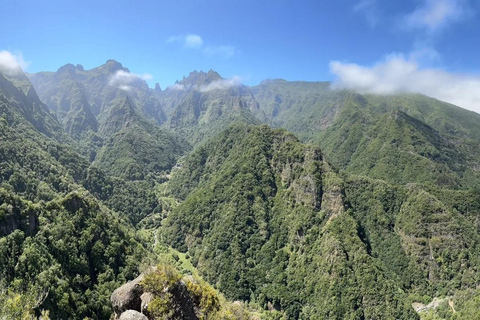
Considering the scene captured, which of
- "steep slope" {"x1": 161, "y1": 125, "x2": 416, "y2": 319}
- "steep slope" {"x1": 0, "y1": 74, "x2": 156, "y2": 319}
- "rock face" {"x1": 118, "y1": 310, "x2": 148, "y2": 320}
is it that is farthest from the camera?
"steep slope" {"x1": 161, "y1": 125, "x2": 416, "y2": 319}

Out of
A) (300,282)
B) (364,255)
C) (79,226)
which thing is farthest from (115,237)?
(364,255)

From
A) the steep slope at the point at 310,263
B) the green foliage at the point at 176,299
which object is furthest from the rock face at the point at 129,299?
the steep slope at the point at 310,263

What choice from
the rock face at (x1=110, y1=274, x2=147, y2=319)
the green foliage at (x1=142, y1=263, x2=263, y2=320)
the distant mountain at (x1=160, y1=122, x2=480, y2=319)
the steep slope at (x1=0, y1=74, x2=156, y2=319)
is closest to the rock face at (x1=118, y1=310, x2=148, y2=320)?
the green foliage at (x1=142, y1=263, x2=263, y2=320)

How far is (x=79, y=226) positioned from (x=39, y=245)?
56.1 feet

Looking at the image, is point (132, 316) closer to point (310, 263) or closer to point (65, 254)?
point (65, 254)

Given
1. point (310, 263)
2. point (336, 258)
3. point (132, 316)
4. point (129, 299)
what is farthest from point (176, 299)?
point (310, 263)

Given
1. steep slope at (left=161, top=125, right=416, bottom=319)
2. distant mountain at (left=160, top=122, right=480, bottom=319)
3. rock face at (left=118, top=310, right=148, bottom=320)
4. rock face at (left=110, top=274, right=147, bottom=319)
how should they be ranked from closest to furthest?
rock face at (left=118, top=310, right=148, bottom=320) < rock face at (left=110, top=274, right=147, bottom=319) < steep slope at (left=161, top=125, right=416, bottom=319) < distant mountain at (left=160, top=122, right=480, bottom=319)

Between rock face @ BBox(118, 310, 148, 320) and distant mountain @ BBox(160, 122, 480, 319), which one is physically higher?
rock face @ BBox(118, 310, 148, 320)

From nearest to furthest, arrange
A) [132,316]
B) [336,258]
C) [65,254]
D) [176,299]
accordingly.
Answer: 1. [132,316]
2. [176,299]
3. [65,254]
4. [336,258]

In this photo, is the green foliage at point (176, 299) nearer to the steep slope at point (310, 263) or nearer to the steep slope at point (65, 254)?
the steep slope at point (65, 254)

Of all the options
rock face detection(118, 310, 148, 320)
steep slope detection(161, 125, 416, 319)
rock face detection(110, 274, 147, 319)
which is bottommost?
steep slope detection(161, 125, 416, 319)

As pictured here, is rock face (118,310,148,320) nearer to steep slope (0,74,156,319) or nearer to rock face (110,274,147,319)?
rock face (110,274,147,319)

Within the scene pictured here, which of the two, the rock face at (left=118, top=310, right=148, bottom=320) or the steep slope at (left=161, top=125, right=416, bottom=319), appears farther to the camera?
the steep slope at (left=161, top=125, right=416, bottom=319)

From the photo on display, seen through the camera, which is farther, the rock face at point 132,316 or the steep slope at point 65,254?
the steep slope at point 65,254
